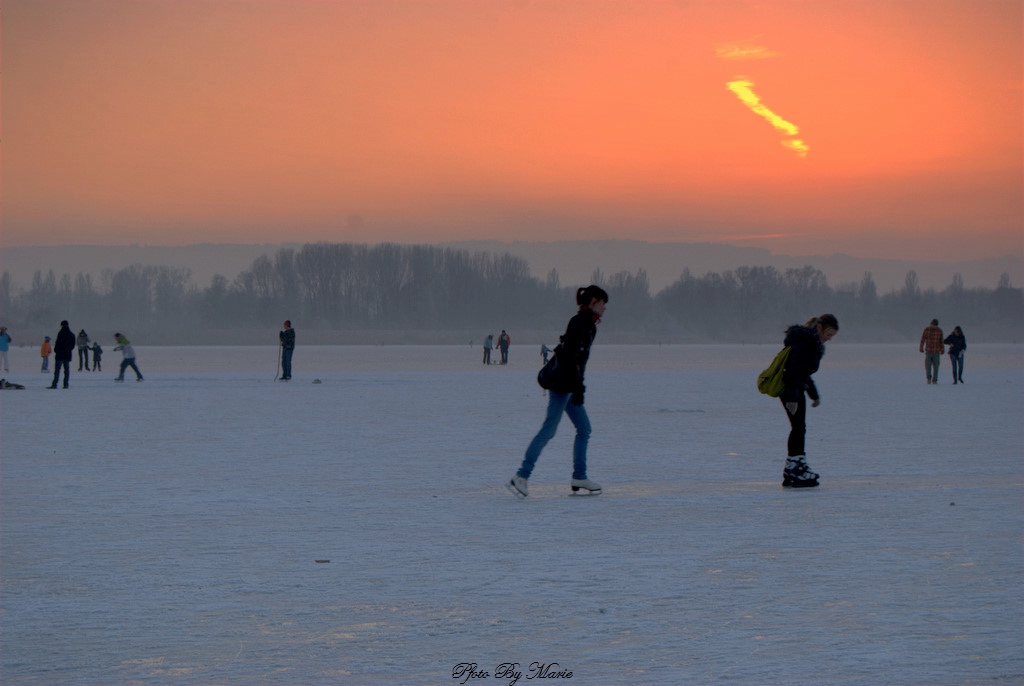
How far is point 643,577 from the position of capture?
5.31m

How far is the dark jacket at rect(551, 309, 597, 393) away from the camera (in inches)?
313

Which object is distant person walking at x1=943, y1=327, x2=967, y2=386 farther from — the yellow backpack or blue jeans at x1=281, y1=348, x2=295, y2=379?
the yellow backpack

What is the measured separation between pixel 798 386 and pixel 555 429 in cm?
210

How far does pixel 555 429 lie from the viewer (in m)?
8.05

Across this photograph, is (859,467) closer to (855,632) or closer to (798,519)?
(798,519)

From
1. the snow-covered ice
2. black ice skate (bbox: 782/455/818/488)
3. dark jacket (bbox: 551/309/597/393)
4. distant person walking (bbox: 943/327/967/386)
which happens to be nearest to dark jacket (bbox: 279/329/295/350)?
the snow-covered ice

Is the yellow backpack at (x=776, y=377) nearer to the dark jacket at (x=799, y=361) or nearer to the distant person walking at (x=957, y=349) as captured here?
the dark jacket at (x=799, y=361)

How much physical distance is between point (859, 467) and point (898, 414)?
23.2 feet

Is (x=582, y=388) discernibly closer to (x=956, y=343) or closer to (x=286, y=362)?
(x=286, y=362)

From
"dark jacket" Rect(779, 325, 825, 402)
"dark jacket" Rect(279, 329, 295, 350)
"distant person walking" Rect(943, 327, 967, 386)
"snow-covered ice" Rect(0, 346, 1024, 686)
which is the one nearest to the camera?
"snow-covered ice" Rect(0, 346, 1024, 686)

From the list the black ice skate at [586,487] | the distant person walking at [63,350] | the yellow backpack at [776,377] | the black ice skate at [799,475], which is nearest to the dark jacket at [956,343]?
the yellow backpack at [776,377]

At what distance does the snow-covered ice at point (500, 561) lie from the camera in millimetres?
3982

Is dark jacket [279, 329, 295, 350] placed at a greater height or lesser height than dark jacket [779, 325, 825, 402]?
lesser

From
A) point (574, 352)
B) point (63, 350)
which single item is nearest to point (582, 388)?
point (574, 352)
